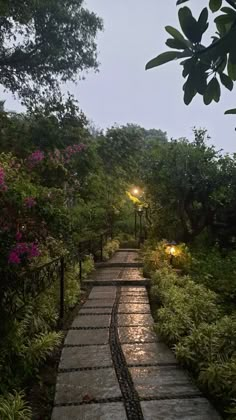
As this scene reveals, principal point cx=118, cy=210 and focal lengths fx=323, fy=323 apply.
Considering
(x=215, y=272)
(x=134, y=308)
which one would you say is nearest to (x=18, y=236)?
(x=134, y=308)

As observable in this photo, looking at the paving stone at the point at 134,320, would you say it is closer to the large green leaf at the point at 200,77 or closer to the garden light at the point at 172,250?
the garden light at the point at 172,250

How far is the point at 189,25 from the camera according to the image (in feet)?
3.85

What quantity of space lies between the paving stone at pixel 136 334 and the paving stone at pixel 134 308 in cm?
66

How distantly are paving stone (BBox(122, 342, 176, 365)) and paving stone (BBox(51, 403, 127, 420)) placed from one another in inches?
29.4

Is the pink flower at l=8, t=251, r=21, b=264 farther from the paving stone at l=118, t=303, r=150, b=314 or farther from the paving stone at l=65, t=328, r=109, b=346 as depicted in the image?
the paving stone at l=118, t=303, r=150, b=314

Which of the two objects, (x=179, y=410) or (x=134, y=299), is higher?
(x=179, y=410)

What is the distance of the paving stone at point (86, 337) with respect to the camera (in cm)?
346

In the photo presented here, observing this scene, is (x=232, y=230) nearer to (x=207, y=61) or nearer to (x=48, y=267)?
(x=48, y=267)

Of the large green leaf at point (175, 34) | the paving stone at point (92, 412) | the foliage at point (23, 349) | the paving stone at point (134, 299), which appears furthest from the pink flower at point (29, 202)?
the paving stone at point (134, 299)

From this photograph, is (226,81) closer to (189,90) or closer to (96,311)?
(189,90)

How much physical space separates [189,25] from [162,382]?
2.52 metres

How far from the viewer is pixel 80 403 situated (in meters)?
2.28

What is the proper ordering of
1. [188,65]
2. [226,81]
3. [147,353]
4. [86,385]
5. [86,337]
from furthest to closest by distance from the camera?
1. [86,337]
2. [147,353]
3. [86,385]
4. [226,81]
5. [188,65]

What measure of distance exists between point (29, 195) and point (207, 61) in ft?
7.65
